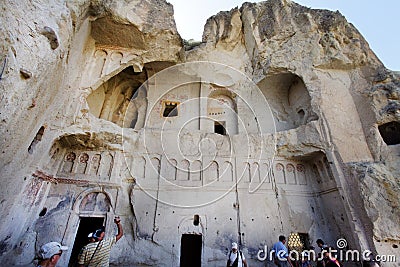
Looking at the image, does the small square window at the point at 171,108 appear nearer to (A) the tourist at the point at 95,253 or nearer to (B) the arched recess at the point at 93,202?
(B) the arched recess at the point at 93,202

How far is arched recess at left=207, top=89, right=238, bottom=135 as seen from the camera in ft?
37.2

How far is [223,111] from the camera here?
11.9m

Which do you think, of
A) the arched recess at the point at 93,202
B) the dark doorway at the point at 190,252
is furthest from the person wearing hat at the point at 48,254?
the dark doorway at the point at 190,252

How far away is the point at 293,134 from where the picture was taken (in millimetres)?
9039

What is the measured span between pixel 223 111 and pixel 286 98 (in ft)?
11.8

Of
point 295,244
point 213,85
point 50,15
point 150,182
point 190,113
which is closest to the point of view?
point 50,15

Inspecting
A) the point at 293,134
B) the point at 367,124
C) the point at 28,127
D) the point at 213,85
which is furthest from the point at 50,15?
the point at 367,124

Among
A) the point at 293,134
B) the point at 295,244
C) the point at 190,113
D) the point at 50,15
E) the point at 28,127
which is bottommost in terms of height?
the point at 295,244

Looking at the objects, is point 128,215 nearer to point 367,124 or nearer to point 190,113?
point 190,113

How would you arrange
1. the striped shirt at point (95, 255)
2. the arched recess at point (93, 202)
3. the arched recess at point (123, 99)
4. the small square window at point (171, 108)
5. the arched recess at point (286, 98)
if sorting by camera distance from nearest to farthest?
the striped shirt at point (95, 255), the arched recess at point (93, 202), the arched recess at point (286, 98), the arched recess at point (123, 99), the small square window at point (171, 108)

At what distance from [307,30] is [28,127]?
473 inches

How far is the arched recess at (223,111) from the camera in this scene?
1134cm

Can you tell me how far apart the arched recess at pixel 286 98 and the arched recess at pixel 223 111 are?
1936 millimetres

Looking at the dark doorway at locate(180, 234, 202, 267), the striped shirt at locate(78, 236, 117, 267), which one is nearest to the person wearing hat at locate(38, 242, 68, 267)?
the striped shirt at locate(78, 236, 117, 267)
